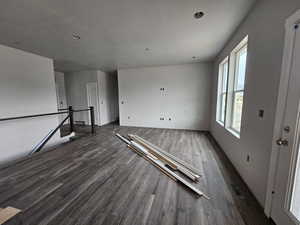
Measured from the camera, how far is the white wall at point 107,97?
252 inches

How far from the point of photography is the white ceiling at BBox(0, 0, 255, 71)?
1821mm

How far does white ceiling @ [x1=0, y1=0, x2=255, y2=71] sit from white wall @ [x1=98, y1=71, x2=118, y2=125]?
2816 mm

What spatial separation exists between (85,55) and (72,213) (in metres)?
4.04

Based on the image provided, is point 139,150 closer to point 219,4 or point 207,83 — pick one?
point 219,4

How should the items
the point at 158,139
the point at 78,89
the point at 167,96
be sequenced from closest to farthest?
the point at 158,139 → the point at 167,96 → the point at 78,89

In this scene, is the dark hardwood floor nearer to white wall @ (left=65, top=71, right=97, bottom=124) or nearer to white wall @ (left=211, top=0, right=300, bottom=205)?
white wall @ (left=211, top=0, right=300, bottom=205)

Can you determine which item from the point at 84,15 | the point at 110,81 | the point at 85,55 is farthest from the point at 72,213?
the point at 110,81

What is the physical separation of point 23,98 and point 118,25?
11.4 feet

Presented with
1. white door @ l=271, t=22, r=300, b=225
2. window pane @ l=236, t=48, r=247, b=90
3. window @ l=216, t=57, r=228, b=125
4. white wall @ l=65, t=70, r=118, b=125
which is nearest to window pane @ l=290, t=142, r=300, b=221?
white door @ l=271, t=22, r=300, b=225

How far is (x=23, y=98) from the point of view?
141 inches

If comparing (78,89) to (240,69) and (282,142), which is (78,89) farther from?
(282,142)

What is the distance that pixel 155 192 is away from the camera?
1842 mm

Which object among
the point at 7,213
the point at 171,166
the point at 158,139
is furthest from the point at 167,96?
the point at 7,213

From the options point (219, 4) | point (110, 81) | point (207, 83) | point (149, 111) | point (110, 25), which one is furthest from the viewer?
point (110, 81)
